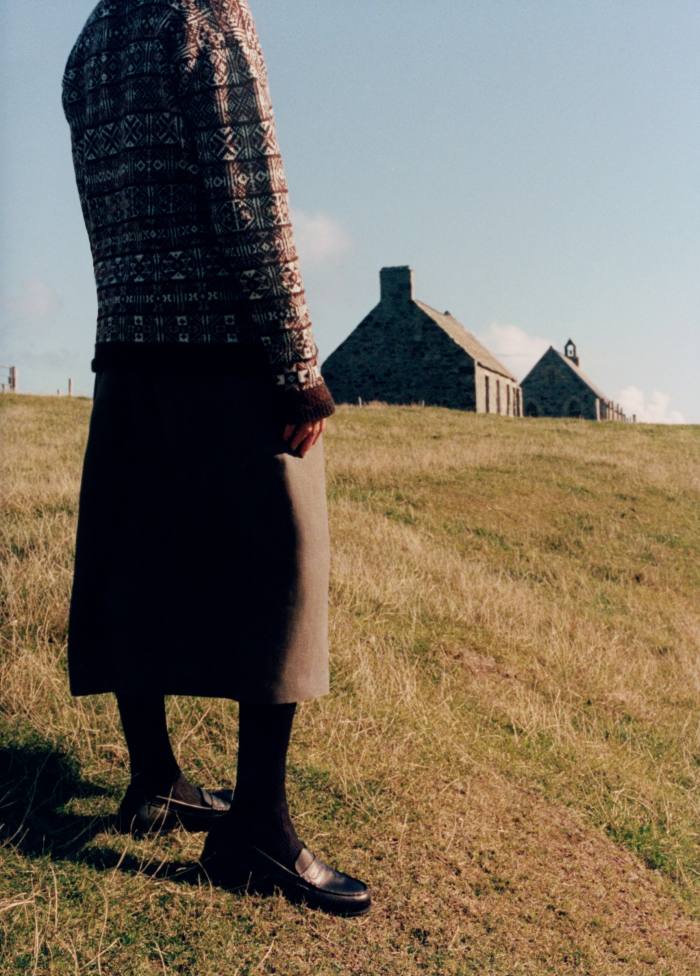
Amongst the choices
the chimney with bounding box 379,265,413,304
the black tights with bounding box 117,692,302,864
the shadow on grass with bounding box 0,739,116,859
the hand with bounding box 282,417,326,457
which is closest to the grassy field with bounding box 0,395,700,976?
the shadow on grass with bounding box 0,739,116,859

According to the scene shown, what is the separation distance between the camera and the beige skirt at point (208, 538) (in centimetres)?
241

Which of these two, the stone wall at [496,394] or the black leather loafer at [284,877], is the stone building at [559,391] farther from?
the black leather loafer at [284,877]

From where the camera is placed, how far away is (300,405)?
2.33m

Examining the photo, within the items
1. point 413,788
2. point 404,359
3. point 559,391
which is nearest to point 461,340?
point 404,359

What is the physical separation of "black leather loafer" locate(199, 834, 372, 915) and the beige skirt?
0.48 metres

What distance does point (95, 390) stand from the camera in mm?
2668

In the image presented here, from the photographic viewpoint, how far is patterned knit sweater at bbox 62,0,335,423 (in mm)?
2289

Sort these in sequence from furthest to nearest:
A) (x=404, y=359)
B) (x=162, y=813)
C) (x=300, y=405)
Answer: (x=404, y=359), (x=162, y=813), (x=300, y=405)

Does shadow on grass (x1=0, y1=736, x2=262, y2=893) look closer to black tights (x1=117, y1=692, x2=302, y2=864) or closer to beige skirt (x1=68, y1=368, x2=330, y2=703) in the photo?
black tights (x1=117, y1=692, x2=302, y2=864)

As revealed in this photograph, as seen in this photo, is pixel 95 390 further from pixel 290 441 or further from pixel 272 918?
pixel 272 918

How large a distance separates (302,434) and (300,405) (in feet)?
0.34

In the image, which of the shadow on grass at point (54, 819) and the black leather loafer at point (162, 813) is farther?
the black leather loafer at point (162, 813)

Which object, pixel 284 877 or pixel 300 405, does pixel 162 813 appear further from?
pixel 300 405

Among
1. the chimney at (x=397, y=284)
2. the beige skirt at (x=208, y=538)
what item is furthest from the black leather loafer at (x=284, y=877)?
the chimney at (x=397, y=284)
